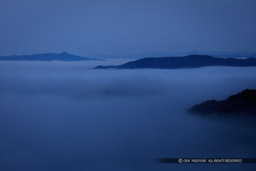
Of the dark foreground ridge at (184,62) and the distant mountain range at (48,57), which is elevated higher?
the distant mountain range at (48,57)

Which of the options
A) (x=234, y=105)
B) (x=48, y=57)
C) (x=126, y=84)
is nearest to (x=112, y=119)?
(x=126, y=84)

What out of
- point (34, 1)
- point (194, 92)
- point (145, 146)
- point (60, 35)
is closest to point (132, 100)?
point (145, 146)

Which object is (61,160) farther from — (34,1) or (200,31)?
(200,31)

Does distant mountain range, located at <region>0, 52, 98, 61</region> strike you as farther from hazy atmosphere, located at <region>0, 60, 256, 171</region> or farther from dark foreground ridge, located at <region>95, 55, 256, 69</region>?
dark foreground ridge, located at <region>95, 55, 256, 69</region>

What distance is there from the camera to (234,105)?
2148mm

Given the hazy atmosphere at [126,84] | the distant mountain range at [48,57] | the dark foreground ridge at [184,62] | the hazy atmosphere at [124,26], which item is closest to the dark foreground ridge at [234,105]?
the hazy atmosphere at [126,84]

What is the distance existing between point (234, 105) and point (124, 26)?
1.23 metres

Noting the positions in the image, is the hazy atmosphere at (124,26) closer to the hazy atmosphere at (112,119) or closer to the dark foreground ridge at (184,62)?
the dark foreground ridge at (184,62)

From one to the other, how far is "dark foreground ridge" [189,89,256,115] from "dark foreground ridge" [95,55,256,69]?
281 millimetres

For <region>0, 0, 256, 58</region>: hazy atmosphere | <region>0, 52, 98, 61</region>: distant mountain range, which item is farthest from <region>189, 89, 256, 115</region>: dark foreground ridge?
<region>0, 52, 98, 61</region>: distant mountain range

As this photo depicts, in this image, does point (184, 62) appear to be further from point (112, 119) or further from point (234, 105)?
point (112, 119)

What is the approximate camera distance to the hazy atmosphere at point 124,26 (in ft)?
7.45

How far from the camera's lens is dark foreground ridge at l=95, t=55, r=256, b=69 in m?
2.23

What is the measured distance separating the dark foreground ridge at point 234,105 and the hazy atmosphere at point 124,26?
1.41 ft
